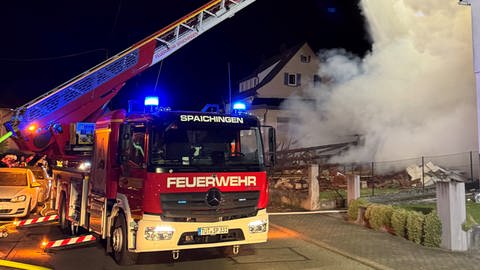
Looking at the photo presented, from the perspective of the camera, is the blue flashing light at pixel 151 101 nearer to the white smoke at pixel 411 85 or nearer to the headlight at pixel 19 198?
the headlight at pixel 19 198

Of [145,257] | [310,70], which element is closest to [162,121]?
[145,257]

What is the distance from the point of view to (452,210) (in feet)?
26.3

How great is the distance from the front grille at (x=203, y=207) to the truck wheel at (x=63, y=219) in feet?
15.2

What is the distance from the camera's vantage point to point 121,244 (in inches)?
279

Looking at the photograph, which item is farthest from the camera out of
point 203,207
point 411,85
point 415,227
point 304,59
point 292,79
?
point 304,59

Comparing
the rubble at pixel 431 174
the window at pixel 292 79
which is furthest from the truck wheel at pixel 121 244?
the window at pixel 292 79

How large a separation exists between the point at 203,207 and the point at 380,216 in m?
4.99

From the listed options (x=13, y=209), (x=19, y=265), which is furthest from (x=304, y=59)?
(x=19, y=265)

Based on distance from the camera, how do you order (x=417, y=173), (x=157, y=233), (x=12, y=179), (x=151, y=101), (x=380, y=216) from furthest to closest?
(x=417, y=173), (x=12, y=179), (x=380, y=216), (x=151, y=101), (x=157, y=233)

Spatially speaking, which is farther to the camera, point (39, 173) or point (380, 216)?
point (39, 173)

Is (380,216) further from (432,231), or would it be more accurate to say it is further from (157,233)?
(157,233)

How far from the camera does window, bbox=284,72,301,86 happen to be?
34844 millimetres

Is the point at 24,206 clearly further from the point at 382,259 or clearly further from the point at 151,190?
the point at 382,259

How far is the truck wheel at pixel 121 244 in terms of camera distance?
6.98 m
